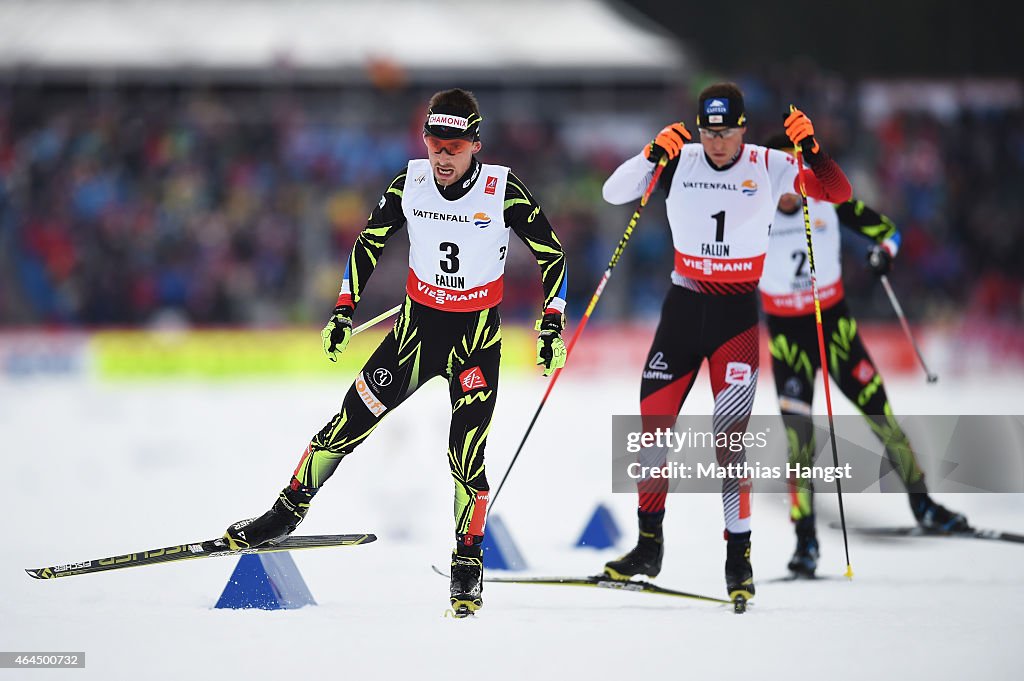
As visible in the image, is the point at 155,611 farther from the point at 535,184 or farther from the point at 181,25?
the point at 181,25

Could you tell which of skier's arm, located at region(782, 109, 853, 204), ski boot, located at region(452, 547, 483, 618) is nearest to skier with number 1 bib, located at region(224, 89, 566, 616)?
ski boot, located at region(452, 547, 483, 618)

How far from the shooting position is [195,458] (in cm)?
1096

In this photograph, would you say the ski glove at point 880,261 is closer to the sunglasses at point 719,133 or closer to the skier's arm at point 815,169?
the skier's arm at point 815,169

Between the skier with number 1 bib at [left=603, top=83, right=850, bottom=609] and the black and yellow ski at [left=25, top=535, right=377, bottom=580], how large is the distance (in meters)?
1.49

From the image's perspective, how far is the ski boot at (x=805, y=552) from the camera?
684cm

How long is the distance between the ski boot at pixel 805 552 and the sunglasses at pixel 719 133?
8.04ft

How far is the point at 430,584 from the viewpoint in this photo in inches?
257

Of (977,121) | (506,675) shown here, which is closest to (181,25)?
(977,121)

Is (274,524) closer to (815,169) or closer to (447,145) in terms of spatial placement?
(447,145)

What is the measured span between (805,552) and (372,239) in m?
3.16

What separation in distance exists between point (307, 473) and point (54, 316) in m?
12.5

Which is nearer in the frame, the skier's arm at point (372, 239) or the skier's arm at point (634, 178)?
the skier's arm at point (372, 239)

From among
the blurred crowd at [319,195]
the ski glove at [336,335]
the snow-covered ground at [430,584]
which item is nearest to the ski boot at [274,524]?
the snow-covered ground at [430,584]

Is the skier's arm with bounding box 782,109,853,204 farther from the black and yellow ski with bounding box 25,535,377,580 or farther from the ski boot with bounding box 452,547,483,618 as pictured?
the black and yellow ski with bounding box 25,535,377,580
